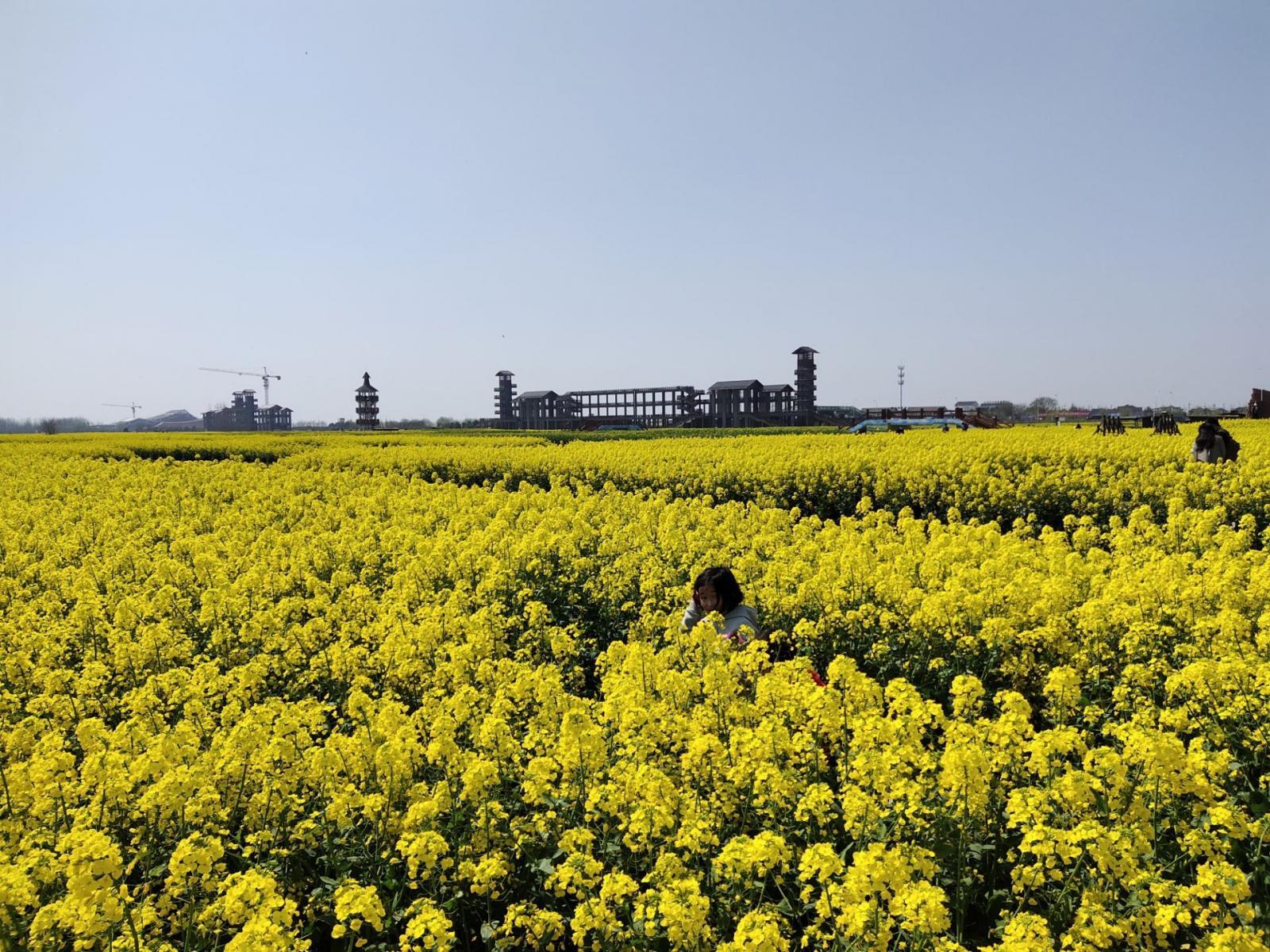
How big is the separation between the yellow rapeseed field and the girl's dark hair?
0.46m

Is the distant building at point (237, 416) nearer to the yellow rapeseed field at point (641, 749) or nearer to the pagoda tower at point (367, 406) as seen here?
the pagoda tower at point (367, 406)

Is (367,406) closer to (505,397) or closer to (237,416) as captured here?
(505,397)

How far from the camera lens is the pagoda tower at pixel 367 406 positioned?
305 ft

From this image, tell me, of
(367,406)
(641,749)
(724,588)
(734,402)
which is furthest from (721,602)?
(367,406)

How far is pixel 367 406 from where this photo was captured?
93188 millimetres

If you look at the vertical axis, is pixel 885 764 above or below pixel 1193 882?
above

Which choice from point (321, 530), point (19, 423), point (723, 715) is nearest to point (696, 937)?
point (723, 715)

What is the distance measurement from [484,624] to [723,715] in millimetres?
2161

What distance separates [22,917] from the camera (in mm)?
2859

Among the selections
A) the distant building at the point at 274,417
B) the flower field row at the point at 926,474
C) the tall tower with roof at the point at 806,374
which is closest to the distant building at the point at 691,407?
the tall tower with roof at the point at 806,374

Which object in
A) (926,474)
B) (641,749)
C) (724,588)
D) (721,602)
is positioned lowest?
(641,749)

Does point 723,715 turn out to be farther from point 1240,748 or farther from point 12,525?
point 12,525

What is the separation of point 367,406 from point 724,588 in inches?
3703

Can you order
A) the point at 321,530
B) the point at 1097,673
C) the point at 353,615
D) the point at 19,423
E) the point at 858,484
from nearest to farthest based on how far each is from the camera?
the point at 1097,673 < the point at 353,615 < the point at 321,530 < the point at 858,484 < the point at 19,423
